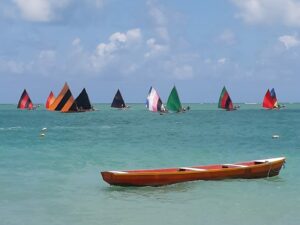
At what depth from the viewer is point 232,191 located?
23188 mm

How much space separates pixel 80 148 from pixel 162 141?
9960mm

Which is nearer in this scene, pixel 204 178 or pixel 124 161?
pixel 204 178

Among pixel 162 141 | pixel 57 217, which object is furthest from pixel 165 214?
pixel 162 141

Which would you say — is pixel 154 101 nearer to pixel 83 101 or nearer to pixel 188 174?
pixel 83 101

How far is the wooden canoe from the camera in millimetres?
23359

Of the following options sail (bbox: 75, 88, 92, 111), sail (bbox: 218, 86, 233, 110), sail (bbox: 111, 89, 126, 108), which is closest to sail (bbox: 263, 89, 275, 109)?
sail (bbox: 218, 86, 233, 110)

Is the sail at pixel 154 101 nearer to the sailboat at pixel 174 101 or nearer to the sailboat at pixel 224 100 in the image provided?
the sailboat at pixel 174 101

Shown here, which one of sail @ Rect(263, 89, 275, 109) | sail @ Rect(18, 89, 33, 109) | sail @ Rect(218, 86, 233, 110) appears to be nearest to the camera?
Result: sail @ Rect(218, 86, 233, 110)

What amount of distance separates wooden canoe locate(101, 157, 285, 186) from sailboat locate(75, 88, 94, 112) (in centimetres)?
6241

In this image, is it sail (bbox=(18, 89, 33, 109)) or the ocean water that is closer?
the ocean water

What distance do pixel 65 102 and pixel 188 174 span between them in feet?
208

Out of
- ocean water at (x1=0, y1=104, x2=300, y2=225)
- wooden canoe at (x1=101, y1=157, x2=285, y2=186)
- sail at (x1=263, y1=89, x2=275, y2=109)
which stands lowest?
ocean water at (x1=0, y1=104, x2=300, y2=225)

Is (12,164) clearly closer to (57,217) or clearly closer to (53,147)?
(53,147)

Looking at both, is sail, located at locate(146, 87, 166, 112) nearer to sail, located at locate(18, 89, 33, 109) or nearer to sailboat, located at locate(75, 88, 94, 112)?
sailboat, located at locate(75, 88, 94, 112)
